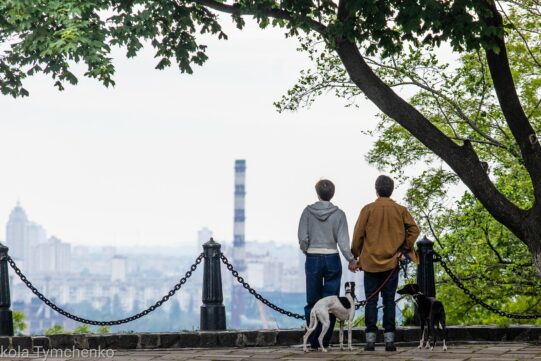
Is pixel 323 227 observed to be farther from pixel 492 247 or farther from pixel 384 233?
pixel 492 247

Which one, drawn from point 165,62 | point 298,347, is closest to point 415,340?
point 298,347

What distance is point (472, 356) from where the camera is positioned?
12.2 metres

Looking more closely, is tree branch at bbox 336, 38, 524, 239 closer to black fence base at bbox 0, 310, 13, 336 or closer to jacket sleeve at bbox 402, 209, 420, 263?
jacket sleeve at bbox 402, 209, 420, 263

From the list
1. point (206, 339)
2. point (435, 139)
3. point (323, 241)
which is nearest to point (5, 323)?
point (206, 339)

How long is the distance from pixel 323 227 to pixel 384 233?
2.21 ft

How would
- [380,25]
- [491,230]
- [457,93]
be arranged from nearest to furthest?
1. [380,25]
2. [457,93]
3. [491,230]

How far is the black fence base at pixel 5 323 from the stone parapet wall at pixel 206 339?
517mm

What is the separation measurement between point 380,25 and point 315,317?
3.52 meters

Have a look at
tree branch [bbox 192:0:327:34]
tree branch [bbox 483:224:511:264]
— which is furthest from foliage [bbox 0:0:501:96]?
tree branch [bbox 483:224:511:264]

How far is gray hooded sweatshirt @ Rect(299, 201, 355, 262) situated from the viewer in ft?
Answer: 40.3

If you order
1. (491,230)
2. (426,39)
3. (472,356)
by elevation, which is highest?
(426,39)

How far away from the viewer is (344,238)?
1227 cm

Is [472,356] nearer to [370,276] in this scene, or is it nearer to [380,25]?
[370,276]

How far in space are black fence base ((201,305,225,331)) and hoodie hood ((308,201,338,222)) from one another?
2.75m
